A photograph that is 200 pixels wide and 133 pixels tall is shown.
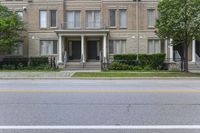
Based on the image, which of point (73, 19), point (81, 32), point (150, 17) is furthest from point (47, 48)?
point (150, 17)

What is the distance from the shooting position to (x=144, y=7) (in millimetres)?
40688

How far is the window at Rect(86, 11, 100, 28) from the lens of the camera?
41.1m

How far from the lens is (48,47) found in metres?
41.3

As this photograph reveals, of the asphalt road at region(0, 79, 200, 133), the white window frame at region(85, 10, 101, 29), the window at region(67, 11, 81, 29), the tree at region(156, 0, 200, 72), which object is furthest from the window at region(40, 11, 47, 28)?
the asphalt road at region(0, 79, 200, 133)

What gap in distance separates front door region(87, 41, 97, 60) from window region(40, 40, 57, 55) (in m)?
3.60

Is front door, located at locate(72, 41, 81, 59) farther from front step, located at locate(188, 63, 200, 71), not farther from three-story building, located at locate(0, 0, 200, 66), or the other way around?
front step, located at locate(188, 63, 200, 71)

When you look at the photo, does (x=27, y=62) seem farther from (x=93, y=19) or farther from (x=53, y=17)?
(x=93, y=19)

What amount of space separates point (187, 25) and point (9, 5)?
20.9 metres

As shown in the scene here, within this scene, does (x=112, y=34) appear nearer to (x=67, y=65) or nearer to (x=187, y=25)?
(x=67, y=65)

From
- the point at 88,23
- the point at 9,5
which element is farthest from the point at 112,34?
the point at 9,5

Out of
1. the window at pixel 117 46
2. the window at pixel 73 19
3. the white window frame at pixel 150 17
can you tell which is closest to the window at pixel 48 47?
the window at pixel 73 19

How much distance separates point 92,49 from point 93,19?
3.21m

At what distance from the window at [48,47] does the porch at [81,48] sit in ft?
4.04

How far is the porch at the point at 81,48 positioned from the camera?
39000mm
